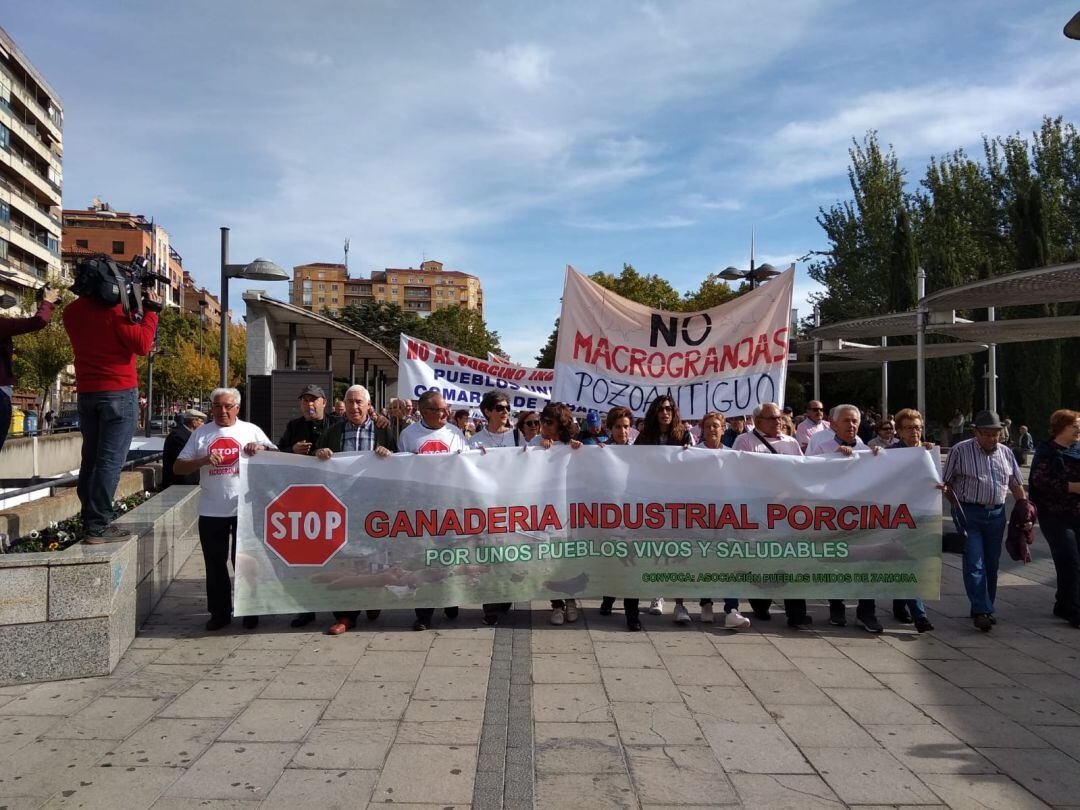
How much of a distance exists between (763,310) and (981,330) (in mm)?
→ 9080

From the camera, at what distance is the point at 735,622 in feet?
20.1

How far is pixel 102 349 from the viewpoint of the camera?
17.0 feet

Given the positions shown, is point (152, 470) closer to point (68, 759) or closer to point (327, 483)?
point (327, 483)

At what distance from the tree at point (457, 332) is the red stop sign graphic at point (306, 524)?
2271 inches

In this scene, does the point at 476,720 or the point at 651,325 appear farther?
the point at 651,325

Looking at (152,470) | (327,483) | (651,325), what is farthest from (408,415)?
(327,483)

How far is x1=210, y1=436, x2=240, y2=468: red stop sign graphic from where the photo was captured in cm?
595

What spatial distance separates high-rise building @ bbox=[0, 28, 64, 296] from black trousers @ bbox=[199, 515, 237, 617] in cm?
5391

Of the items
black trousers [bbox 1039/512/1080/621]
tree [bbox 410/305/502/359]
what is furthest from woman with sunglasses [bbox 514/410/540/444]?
tree [bbox 410/305/502/359]

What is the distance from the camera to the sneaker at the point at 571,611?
6.30 m

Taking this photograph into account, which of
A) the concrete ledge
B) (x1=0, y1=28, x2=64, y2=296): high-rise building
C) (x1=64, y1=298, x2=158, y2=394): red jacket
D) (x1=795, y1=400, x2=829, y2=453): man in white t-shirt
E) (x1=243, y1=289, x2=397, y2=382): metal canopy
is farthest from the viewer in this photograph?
(x1=0, y1=28, x2=64, y2=296): high-rise building

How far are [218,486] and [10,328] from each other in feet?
5.52

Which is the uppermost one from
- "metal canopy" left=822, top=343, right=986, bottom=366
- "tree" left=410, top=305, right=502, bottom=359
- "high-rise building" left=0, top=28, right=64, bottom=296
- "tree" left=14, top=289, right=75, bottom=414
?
"high-rise building" left=0, top=28, right=64, bottom=296

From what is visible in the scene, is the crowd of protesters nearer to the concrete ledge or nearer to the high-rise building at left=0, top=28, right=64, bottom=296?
the concrete ledge
